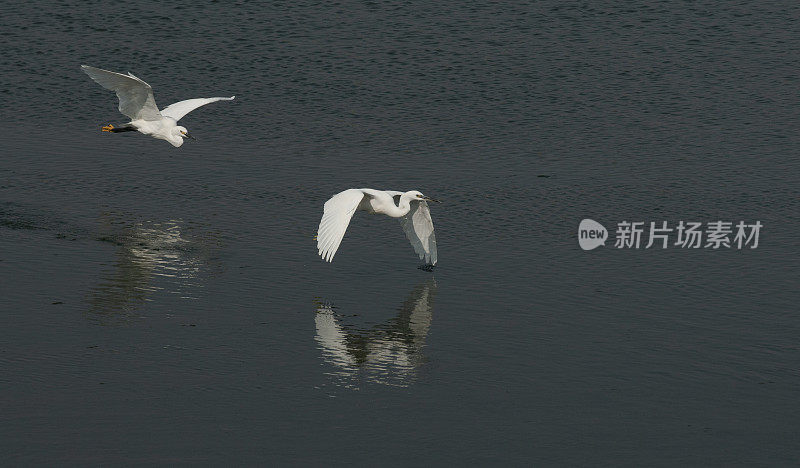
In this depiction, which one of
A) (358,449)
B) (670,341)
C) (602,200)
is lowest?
(358,449)

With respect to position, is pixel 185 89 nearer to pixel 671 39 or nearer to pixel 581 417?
pixel 671 39

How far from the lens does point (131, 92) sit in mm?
25203

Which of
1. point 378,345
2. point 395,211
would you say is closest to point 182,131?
point 395,211

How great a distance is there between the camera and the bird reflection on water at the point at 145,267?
1922 centimetres

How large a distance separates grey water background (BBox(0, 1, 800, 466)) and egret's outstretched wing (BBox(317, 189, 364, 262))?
82cm

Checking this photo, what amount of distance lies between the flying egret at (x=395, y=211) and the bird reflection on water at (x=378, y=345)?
62.7 inches

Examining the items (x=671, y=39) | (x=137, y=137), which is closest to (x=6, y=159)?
(x=137, y=137)

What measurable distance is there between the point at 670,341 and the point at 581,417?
10.7 ft

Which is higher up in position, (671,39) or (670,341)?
(671,39)

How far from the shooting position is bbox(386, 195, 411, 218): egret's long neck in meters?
21.9

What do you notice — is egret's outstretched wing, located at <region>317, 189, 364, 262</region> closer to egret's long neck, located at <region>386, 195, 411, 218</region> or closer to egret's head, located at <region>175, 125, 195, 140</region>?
egret's long neck, located at <region>386, 195, 411, 218</region>

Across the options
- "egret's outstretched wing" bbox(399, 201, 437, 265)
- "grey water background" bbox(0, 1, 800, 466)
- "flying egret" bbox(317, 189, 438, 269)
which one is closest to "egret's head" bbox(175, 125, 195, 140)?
"grey water background" bbox(0, 1, 800, 466)

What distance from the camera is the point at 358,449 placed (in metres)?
14.2

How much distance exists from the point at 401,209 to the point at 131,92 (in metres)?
6.84
